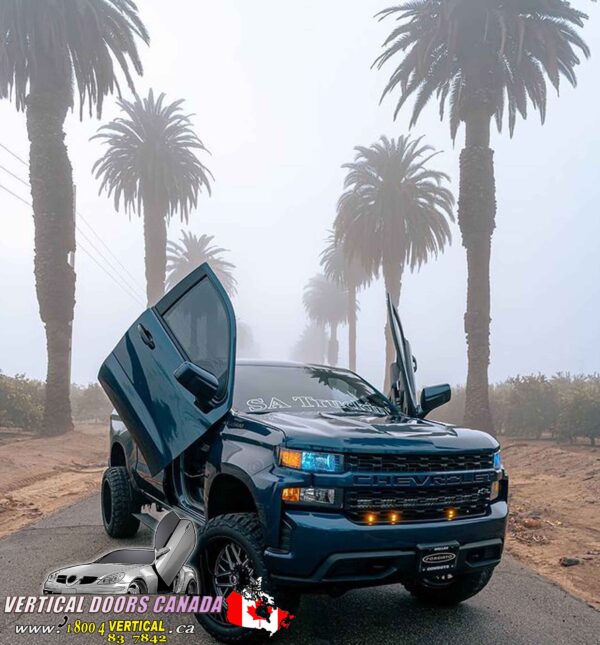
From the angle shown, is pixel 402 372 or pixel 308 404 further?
pixel 402 372

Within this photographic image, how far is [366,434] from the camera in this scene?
3.59 meters

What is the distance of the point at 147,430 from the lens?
4473 mm

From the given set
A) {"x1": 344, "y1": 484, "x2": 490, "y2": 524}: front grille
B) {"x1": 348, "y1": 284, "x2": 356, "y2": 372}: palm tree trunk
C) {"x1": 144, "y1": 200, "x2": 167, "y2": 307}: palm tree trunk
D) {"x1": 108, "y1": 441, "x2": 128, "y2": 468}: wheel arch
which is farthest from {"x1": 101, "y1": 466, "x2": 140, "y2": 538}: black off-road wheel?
{"x1": 348, "y1": 284, "x2": 356, "y2": 372}: palm tree trunk

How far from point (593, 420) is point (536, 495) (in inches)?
213

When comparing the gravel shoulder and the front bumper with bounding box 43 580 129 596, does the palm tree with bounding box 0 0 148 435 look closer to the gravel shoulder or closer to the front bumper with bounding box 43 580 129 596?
the gravel shoulder

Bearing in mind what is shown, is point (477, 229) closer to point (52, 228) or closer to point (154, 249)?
point (52, 228)

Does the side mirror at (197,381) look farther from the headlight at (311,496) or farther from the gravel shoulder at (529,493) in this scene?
the gravel shoulder at (529,493)

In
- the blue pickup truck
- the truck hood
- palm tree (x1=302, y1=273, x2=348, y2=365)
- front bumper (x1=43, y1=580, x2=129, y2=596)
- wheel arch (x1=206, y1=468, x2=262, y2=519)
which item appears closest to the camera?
the blue pickup truck

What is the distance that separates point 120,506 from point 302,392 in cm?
231

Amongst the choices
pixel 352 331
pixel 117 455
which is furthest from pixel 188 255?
pixel 117 455

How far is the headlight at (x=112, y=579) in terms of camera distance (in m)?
3.74

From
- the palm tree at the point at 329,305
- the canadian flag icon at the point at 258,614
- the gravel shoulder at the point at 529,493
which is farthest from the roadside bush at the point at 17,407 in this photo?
the palm tree at the point at 329,305

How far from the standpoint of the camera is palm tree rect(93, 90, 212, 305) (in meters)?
30.9

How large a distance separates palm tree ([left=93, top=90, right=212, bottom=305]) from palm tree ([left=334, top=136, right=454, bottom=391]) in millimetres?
8764
